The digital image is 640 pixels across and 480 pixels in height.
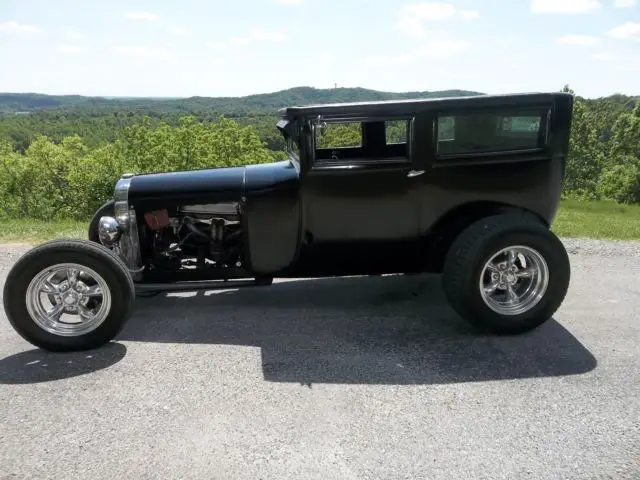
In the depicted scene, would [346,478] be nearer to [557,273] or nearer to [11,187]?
[557,273]

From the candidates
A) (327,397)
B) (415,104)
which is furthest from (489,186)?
(327,397)

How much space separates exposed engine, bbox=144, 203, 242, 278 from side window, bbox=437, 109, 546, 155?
2.04m

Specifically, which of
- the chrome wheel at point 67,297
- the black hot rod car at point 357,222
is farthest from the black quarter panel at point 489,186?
the chrome wheel at point 67,297

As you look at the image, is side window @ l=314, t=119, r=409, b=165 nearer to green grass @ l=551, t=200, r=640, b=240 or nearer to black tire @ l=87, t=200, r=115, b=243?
black tire @ l=87, t=200, r=115, b=243

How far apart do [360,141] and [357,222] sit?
43.8 inches

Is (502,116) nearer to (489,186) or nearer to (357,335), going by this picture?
(489,186)

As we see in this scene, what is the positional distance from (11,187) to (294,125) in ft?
179

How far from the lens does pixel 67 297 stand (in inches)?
166

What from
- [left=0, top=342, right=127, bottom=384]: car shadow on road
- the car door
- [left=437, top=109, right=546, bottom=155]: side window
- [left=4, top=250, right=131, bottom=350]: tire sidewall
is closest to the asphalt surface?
[left=0, top=342, right=127, bottom=384]: car shadow on road

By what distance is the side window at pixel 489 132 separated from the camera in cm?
440

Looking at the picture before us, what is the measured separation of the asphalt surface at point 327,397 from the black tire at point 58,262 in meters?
0.14

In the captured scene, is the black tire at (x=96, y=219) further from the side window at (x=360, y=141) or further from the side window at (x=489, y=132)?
the side window at (x=489, y=132)

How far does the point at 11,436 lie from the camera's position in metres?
3.06

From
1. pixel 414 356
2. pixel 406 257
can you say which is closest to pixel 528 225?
pixel 406 257
